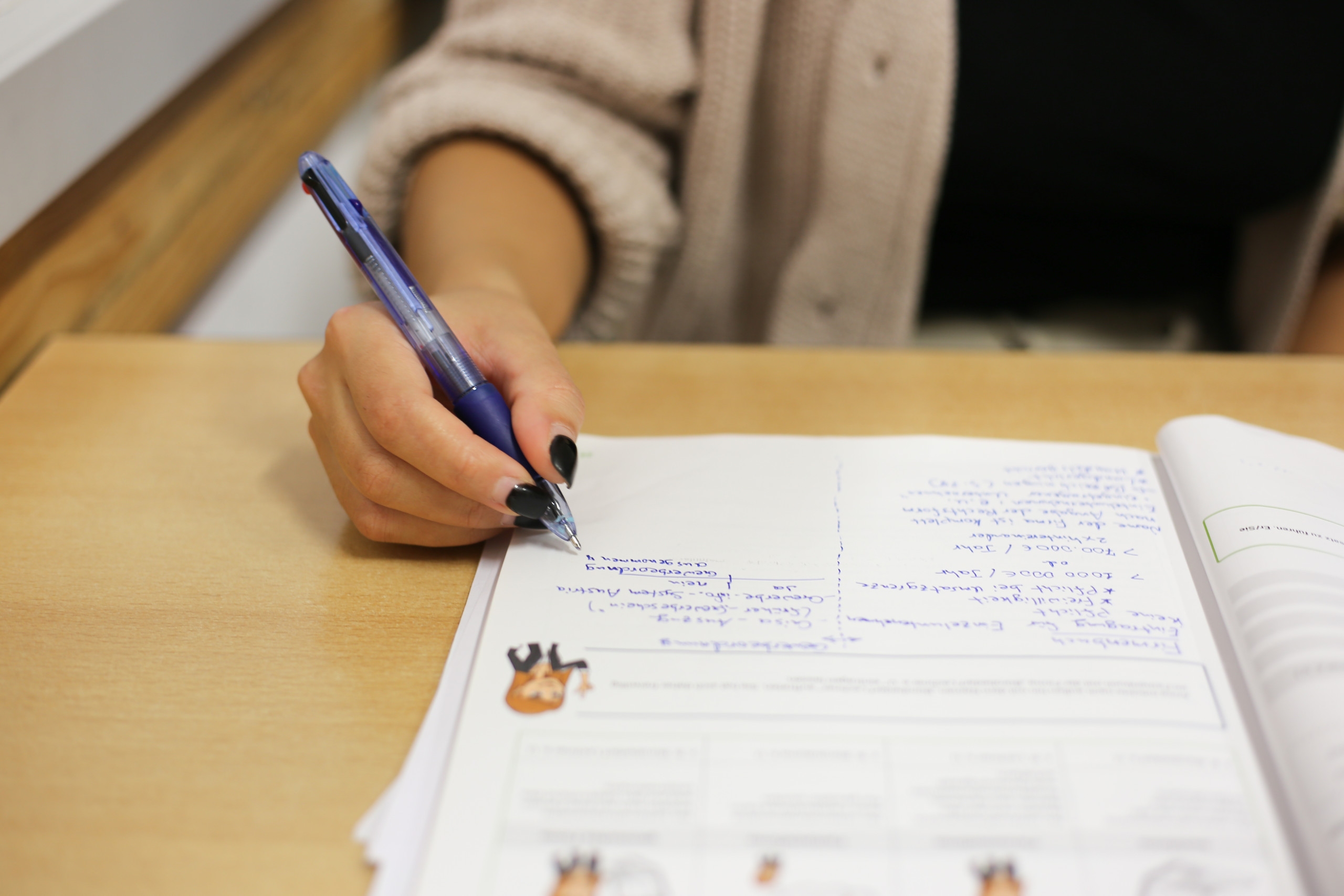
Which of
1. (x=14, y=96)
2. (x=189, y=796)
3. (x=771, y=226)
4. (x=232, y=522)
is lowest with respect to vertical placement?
(x=189, y=796)

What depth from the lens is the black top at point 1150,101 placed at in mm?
600

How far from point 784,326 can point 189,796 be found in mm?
509

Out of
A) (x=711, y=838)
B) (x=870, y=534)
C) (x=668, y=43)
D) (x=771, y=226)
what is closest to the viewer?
(x=711, y=838)

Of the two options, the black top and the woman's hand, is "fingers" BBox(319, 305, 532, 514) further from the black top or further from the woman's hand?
the black top

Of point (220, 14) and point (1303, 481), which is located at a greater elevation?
point (220, 14)

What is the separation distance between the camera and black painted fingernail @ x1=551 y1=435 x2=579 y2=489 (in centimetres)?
33

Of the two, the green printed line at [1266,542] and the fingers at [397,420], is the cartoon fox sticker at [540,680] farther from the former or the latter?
the green printed line at [1266,542]

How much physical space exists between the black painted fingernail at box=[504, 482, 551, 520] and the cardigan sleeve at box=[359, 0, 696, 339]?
12.0 inches

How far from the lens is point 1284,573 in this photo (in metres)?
0.31

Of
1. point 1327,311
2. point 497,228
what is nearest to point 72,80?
point 497,228

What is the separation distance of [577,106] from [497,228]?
144mm

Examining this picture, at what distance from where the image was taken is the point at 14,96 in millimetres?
440

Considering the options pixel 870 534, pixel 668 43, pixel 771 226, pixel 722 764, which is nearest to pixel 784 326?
pixel 771 226

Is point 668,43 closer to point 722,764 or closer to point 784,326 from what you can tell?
point 784,326
